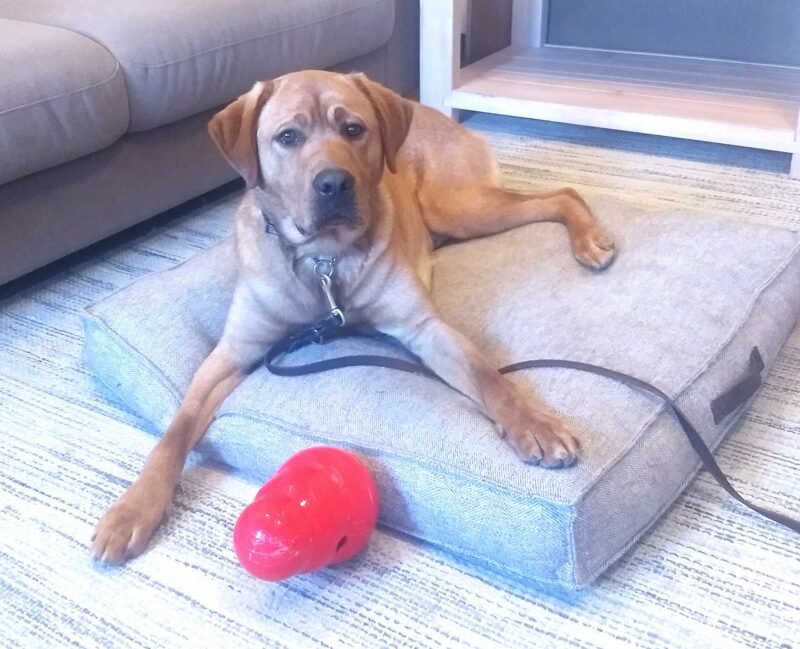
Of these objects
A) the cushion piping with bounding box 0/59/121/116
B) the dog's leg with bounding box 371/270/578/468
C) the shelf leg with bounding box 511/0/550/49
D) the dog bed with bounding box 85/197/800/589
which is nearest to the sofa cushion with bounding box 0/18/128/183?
the cushion piping with bounding box 0/59/121/116

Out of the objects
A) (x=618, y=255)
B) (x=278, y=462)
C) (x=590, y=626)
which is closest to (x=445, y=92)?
(x=618, y=255)

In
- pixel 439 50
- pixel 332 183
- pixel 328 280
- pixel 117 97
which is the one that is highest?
pixel 332 183

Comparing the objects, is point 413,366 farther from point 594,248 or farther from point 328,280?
point 594,248

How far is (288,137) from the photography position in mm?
1571

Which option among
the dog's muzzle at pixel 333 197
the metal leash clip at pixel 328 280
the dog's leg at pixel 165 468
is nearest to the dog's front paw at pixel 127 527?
the dog's leg at pixel 165 468

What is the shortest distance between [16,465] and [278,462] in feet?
1.76

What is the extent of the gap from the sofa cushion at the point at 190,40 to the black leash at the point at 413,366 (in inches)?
38.9

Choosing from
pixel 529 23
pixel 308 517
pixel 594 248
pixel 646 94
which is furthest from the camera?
pixel 529 23

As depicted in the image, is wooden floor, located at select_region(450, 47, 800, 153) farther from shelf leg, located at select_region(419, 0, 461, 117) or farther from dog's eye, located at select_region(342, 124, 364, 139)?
dog's eye, located at select_region(342, 124, 364, 139)

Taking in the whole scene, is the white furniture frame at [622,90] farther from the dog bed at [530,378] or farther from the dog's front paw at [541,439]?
the dog's front paw at [541,439]

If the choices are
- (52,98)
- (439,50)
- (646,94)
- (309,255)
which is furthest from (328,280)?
(646,94)

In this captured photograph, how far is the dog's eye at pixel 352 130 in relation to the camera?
1597 millimetres

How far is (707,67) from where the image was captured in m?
3.49

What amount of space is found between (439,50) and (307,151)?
1.92 m
